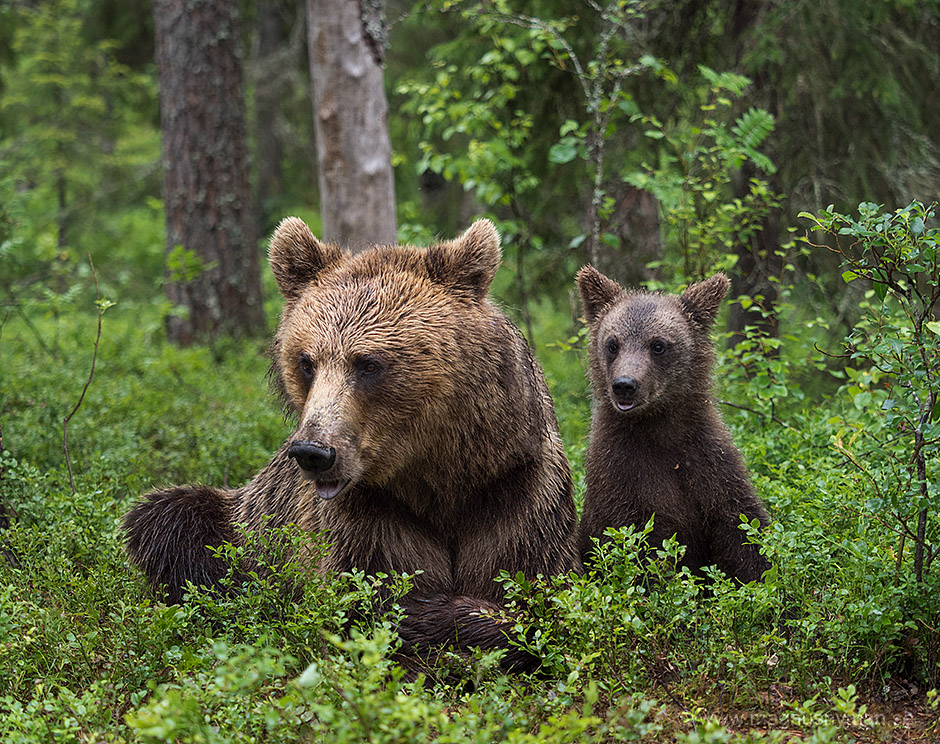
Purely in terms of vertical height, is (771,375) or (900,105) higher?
(900,105)

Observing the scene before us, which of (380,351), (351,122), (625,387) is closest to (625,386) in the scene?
(625,387)

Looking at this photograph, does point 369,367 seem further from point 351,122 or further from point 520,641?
point 351,122

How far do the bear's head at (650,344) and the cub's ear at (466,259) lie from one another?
1093mm

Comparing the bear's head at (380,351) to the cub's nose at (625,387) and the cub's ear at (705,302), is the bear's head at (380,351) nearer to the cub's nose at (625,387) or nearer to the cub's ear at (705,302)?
the cub's nose at (625,387)

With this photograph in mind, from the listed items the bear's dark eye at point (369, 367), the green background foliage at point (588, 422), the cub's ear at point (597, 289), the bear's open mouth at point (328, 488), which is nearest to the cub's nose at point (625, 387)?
the green background foliage at point (588, 422)

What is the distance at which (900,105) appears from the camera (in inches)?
307

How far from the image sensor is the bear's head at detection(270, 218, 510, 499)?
3777 mm

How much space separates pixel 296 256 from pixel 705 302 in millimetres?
2424

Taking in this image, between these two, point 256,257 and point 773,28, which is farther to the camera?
Result: point 256,257

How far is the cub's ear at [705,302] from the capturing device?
5457mm

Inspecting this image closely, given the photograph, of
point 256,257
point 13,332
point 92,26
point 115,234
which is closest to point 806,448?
point 256,257

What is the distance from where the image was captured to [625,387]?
4.94m

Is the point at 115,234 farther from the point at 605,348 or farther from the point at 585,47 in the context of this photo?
the point at 605,348

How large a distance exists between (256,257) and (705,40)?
5602 millimetres
